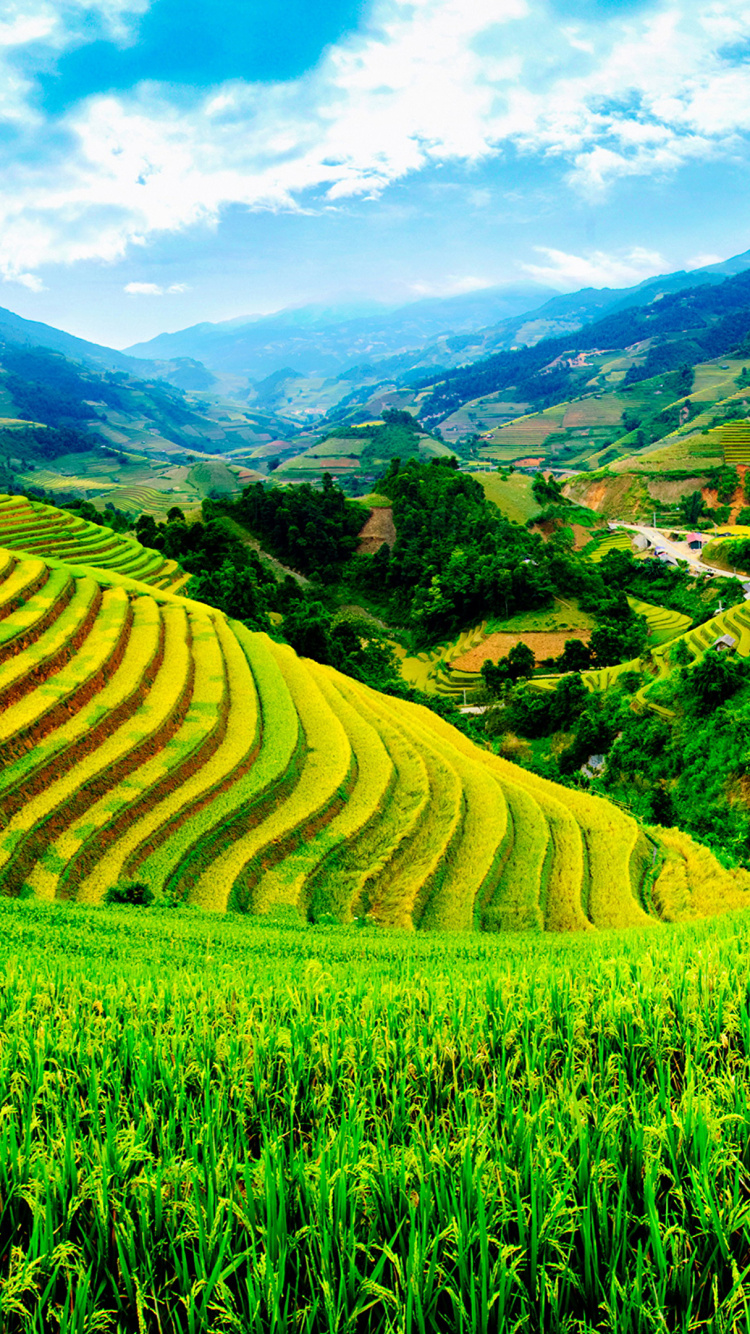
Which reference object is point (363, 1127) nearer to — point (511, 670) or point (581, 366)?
point (511, 670)

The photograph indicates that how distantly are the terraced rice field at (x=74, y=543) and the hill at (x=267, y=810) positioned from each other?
8.97 metres

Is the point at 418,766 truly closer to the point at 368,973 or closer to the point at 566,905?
the point at 566,905

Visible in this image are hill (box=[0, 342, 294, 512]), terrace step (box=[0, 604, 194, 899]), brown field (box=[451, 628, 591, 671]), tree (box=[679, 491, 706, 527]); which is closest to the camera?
terrace step (box=[0, 604, 194, 899])

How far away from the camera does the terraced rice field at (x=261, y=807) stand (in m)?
10.3

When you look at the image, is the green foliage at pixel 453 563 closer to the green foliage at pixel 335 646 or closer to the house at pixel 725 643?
the green foliage at pixel 335 646

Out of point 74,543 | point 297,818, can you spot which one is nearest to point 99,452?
point 74,543

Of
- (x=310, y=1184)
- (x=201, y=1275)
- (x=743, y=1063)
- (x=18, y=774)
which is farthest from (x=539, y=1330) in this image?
(x=18, y=774)

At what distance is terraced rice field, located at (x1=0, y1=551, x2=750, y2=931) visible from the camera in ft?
33.9

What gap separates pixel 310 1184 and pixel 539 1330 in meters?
0.85

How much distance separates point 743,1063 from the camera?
10.1 ft

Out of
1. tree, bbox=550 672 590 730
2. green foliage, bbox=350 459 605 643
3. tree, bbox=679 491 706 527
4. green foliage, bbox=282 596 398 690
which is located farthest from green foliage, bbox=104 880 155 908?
tree, bbox=679 491 706 527

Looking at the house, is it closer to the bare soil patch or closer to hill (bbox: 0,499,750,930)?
hill (bbox: 0,499,750,930)

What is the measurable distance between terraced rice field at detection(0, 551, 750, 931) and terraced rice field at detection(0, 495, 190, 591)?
8953 millimetres

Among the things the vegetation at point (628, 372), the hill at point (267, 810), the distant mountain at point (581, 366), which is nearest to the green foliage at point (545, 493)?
the hill at point (267, 810)
